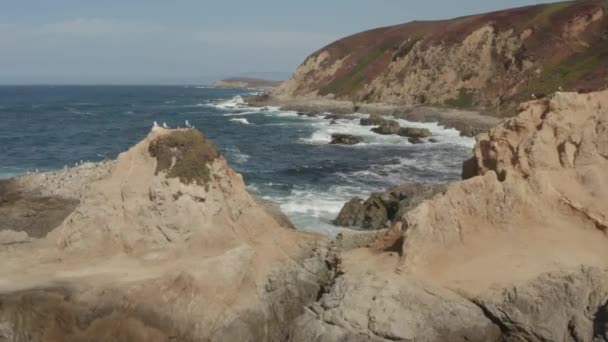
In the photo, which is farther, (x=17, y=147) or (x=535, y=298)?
(x=17, y=147)

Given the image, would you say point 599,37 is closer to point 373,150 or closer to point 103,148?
point 373,150

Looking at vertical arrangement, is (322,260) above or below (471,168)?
below

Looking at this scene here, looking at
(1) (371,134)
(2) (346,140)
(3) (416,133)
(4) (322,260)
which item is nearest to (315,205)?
(4) (322,260)

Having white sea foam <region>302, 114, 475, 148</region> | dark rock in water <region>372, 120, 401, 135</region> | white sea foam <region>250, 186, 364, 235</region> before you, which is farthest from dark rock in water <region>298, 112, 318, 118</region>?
white sea foam <region>250, 186, 364, 235</region>

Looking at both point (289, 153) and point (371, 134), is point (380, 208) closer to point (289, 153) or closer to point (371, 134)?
point (289, 153)

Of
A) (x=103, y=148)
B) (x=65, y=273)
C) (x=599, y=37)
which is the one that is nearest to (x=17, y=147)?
(x=103, y=148)

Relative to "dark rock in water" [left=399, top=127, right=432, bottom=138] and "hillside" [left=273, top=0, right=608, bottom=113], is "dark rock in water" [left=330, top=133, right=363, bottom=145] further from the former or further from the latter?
"hillside" [left=273, top=0, right=608, bottom=113]
